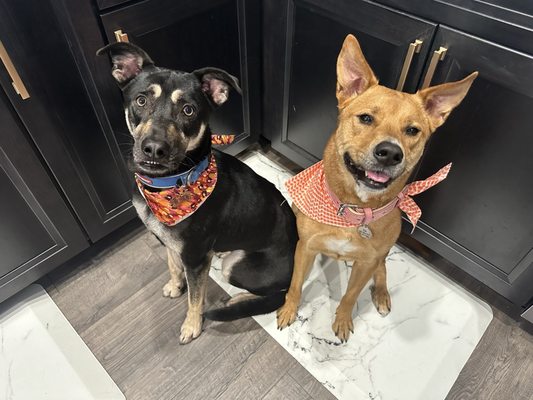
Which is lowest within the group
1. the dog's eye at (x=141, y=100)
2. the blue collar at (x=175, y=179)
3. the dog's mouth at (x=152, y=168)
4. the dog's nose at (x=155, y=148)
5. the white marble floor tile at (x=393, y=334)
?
the white marble floor tile at (x=393, y=334)

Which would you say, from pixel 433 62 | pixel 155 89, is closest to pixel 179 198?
pixel 155 89

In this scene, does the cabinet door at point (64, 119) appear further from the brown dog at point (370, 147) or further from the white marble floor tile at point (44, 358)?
the brown dog at point (370, 147)

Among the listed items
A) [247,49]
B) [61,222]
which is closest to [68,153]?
[61,222]

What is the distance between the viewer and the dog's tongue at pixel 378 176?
1.23 meters

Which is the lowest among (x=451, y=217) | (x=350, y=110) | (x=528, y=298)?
(x=528, y=298)

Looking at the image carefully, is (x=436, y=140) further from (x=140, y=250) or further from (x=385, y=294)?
(x=140, y=250)

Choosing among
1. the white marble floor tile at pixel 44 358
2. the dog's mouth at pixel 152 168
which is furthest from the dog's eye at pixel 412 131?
the white marble floor tile at pixel 44 358

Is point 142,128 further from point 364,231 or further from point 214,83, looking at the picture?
point 364,231

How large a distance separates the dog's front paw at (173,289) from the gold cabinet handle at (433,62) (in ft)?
4.84

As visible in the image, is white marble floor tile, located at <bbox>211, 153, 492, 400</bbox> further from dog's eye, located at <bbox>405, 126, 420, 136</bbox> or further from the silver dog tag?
dog's eye, located at <bbox>405, 126, 420, 136</bbox>

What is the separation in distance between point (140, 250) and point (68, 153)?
0.74m

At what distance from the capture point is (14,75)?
130 centimetres

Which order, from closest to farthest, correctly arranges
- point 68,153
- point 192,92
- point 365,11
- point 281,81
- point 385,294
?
point 192,92
point 365,11
point 68,153
point 385,294
point 281,81

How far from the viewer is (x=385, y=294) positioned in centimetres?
192
